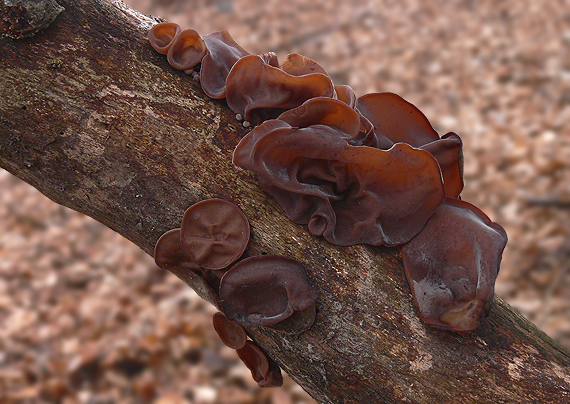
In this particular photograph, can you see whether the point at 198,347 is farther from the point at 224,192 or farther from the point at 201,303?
the point at 224,192

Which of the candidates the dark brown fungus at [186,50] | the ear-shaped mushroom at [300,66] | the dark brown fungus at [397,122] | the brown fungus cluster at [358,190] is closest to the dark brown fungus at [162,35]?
the dark brown fungus at [186,50]

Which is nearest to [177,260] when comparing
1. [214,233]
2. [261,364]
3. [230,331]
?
[214,233]

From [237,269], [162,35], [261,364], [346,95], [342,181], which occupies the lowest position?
[261,364]

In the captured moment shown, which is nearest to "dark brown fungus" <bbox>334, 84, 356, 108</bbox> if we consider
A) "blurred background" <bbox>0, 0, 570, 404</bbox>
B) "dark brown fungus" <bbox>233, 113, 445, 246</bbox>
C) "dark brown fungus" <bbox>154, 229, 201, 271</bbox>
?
"dark brown fungus" <bbox>233, 113, 445, 246</bbox>

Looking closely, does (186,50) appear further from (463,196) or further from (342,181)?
(463,196)

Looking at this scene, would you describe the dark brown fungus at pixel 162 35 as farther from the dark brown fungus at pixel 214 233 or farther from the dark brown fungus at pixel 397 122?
the dark brown fungus at pixel 397 122
